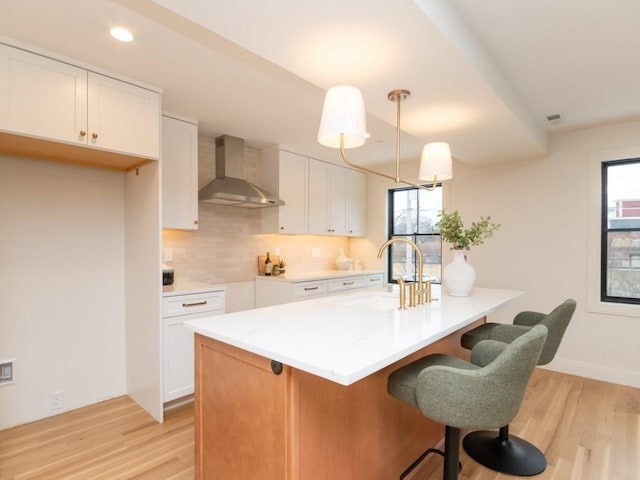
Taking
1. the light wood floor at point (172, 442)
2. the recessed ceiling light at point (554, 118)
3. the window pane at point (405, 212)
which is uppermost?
the recessed ceiling light at point (554, 118)

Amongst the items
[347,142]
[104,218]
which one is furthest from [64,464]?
[347,142]

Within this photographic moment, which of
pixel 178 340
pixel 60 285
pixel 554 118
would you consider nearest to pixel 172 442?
pixel 178 340

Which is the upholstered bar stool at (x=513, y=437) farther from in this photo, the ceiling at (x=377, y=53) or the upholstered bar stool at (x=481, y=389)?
the ceiling at (x=377, y=53)

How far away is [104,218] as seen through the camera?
2.90 m

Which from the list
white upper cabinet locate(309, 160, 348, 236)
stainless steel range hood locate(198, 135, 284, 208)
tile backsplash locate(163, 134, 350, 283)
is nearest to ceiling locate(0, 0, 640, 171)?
stainless steel range hood locate(198, 135, 284, 208)

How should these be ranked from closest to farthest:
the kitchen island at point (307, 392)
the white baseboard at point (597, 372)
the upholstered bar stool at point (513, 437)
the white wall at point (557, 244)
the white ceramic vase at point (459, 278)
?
the kitchen island at point (307, 392) → the upholstered bar stool at point (513, 437) → the white ceramic vase at point (459, 278) → the white baseboard at point (597, 372) → the white wall at point (557, 244)

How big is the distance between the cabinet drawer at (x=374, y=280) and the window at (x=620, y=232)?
8.08 feet

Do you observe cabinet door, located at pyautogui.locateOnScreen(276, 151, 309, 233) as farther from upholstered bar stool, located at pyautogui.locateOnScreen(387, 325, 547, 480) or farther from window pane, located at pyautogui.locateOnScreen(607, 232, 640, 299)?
window pane, located at pyautogui.locateOnScreen(607, 232, 640, 299)

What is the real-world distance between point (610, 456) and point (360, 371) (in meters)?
2.23

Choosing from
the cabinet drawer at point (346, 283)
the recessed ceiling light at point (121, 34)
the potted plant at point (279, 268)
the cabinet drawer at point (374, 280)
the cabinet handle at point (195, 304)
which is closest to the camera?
the recessed ceiling light at point (121, 34)

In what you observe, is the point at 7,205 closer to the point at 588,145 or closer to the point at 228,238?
the point at 228,238

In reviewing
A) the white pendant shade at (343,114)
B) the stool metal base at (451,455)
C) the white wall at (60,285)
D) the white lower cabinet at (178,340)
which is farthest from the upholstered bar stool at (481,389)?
the white wall at (60,285)

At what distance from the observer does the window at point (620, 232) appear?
3.32 meters

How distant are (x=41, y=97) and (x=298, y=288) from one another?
2.62m
